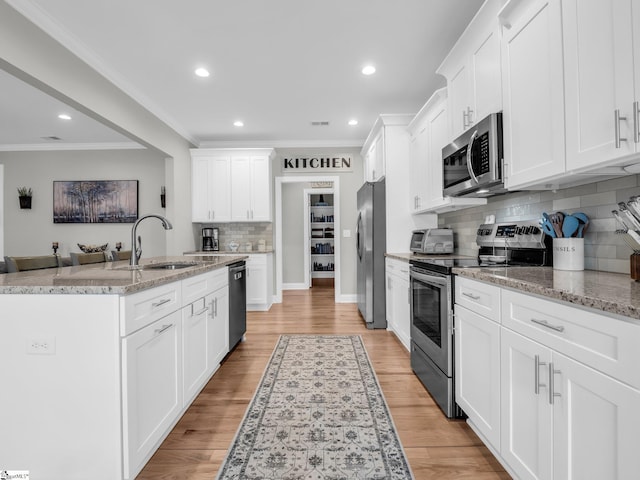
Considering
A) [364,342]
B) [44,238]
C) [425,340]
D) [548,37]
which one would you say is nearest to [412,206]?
[364,342]

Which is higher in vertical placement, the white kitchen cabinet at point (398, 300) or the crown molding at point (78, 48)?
the crown molding at point (78, 48)

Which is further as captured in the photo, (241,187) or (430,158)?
(241,187)

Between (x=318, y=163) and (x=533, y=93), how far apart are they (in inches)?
157

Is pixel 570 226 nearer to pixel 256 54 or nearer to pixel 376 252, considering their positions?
pixel 376 252

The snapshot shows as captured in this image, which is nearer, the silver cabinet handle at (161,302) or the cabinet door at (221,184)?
the silver cabinet handle at (161,302)

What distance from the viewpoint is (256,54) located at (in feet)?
9.32

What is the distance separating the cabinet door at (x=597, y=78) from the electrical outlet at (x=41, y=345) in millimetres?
2213

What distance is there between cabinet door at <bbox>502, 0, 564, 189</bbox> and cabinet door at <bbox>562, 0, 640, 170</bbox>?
0.20 ft

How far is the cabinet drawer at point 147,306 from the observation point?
52.7 inches

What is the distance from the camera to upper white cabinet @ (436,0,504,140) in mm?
1929

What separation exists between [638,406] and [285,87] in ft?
11.4

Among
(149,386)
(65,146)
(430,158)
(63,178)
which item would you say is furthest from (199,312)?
(65,146)

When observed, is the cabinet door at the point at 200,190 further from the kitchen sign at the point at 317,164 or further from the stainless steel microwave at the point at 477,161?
the stainless steel microwave at the point at 477,161

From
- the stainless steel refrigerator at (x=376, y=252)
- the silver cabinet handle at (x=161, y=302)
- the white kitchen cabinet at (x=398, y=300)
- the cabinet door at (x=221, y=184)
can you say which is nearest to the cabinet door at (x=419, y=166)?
the stainless steel refrigerator at (x=376, y=252)
